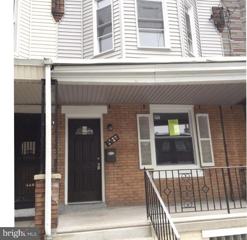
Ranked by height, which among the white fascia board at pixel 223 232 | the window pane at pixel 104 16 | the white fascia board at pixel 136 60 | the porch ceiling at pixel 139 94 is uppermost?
the window pane at pixel 104 16

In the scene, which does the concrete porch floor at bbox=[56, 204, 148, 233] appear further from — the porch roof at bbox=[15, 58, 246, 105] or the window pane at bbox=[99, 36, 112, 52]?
the window pane at bbox=[99, 36, 112, 52]

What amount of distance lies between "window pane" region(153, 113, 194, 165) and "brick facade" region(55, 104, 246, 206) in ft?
1.58

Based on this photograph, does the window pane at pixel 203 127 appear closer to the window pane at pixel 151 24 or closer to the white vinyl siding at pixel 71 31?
the window pane at pixel 151 24

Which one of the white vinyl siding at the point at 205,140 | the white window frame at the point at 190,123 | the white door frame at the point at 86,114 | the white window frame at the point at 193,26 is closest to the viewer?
the white door frame at the point at 86,114

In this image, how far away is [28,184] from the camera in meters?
7.68

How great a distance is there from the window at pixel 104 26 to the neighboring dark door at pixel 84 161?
2.12 meters

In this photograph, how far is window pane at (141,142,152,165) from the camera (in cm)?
816

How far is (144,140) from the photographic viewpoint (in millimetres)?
8297

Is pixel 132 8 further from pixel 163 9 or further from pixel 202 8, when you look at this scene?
pixel 202 8

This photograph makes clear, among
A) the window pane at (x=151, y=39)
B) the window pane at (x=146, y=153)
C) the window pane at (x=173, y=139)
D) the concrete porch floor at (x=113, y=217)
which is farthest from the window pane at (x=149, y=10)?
the concrete porch floor at (x=113, y=217)

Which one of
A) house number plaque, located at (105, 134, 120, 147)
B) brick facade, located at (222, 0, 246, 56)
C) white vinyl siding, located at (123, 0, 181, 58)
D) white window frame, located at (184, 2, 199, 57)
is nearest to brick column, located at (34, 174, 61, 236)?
house number plaque, located at (105, 134, 120, 147)

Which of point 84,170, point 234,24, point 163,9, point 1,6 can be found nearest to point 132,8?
point 163,9

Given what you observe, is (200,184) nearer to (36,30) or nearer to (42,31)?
(42,31)

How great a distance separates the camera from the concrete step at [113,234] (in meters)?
5.16
